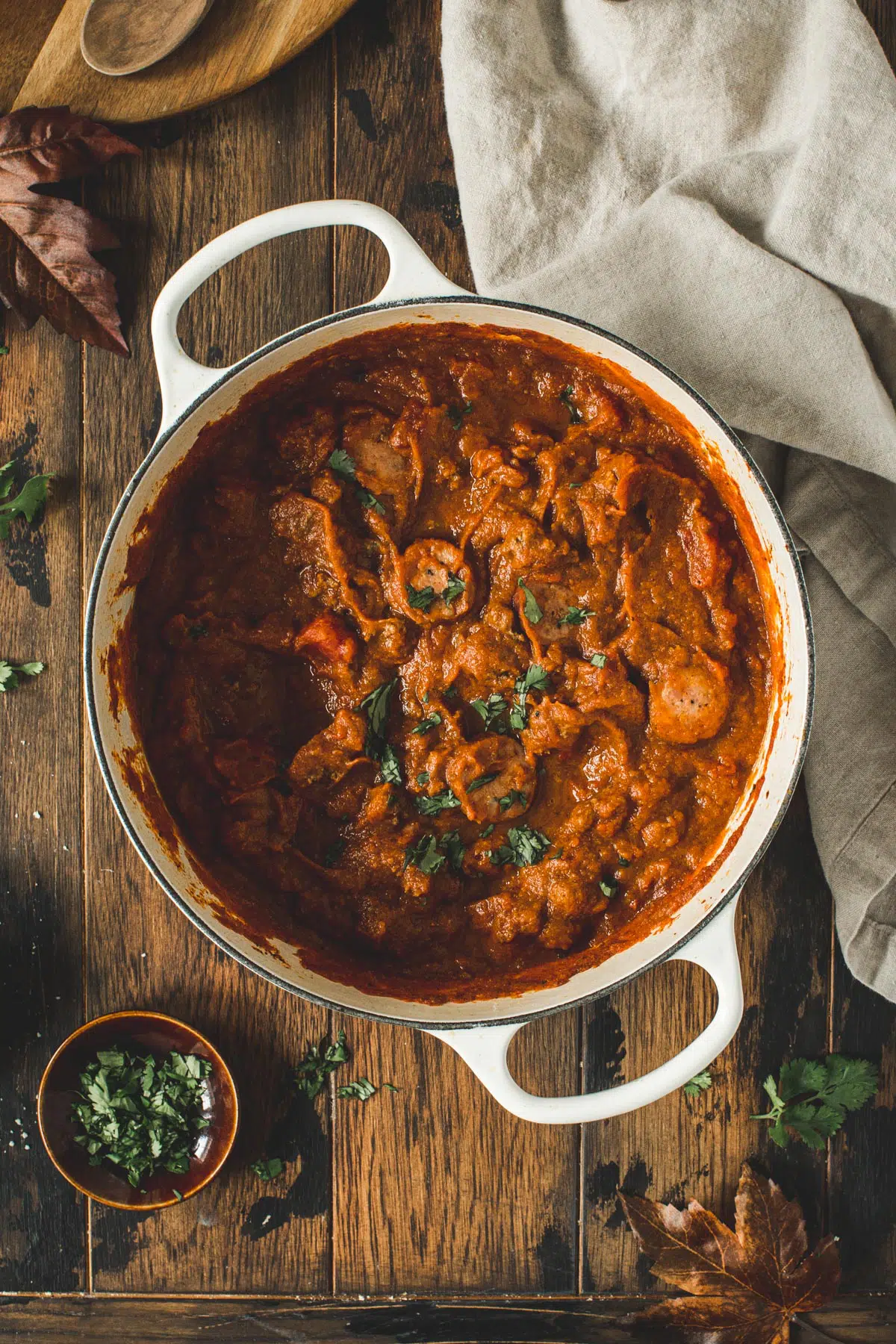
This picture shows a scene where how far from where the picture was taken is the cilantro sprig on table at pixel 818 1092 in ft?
8.58

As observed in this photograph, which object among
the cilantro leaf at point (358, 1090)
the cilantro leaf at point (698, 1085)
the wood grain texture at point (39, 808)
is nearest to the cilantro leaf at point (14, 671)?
the wood grain texture at point (39, 808)

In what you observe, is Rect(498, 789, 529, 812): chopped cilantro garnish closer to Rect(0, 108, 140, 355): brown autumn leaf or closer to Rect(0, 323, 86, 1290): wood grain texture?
Rect(0, 323, 86, 1290): wood grain texture

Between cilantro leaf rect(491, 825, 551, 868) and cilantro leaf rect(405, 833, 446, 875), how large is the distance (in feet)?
0.41

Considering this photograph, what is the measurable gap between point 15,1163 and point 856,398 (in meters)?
2.69

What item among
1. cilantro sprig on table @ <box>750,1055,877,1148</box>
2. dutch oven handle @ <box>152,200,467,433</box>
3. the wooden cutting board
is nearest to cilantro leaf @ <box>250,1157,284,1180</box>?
cilantro sprig on table @ <box>750,1055,877,1148</box>

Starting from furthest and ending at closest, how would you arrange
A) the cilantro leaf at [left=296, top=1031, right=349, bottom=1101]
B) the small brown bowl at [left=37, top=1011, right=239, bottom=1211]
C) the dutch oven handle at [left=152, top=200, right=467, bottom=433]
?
the cilantro leaf at [left=296, top=1031, right=349, bottom=1101], the small brown bowl at [left=37, top=1011, right=239, bottom=1211], the dutch oven handle at [left=152, top=200, right=467, bottom=433]

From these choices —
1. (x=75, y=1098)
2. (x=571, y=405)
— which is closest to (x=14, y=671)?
(x=75, y=1098)

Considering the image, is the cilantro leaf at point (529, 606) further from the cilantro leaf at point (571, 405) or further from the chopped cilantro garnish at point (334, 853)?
the chopped cilantro garnish at point (334, 853)

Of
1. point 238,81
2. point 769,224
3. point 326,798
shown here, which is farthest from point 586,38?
point 326,798

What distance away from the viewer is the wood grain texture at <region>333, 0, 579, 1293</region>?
2.56 metres

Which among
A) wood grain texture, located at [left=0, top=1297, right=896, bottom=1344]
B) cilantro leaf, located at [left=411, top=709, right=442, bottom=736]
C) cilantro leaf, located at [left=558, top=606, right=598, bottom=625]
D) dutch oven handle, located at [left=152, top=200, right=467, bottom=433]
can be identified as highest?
dutch oven handle, located at [left=152, top=200, right=467, bottom=433]

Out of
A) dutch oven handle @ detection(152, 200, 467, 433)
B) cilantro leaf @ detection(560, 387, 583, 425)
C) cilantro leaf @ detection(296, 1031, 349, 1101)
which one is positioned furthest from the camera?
cilantro leaf @ detection(296, 1031, 349, 1101)

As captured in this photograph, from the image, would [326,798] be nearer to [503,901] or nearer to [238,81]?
[503,901]

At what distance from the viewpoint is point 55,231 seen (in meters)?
2.48
